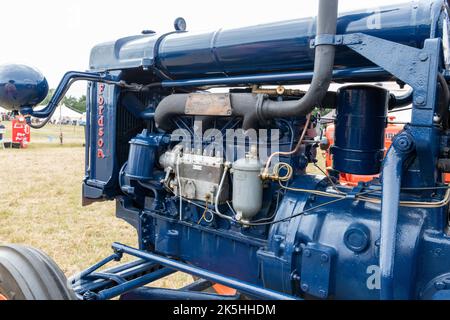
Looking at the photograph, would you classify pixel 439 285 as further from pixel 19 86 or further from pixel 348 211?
A: pixel 19 86

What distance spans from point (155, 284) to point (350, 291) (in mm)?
2137

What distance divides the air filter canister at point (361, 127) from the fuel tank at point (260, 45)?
0.15 m

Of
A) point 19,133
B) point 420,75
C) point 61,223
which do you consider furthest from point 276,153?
point 19,133

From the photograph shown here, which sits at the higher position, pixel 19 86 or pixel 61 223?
pixel 19 86

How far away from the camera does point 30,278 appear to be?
2002mm

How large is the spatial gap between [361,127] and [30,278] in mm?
1789

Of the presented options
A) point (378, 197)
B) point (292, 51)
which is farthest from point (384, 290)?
point (292, 51)

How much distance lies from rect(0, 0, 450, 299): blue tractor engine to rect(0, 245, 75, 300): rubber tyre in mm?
302

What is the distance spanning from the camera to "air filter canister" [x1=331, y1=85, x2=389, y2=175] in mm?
1906

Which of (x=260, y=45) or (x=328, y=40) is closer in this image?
(x=328, y=40)

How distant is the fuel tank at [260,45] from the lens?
65.3 inches

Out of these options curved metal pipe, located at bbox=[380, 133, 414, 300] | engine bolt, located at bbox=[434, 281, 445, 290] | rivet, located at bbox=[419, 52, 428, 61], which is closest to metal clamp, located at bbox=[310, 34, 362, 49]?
rivet, located at bbox=[419, 52, 428, 61]

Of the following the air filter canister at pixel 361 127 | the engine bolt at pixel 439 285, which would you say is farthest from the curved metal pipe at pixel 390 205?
the air filter canister at pixel 361 127

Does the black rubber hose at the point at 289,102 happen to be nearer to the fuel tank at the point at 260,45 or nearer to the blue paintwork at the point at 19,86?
the fuel tank at the point at 260,45
